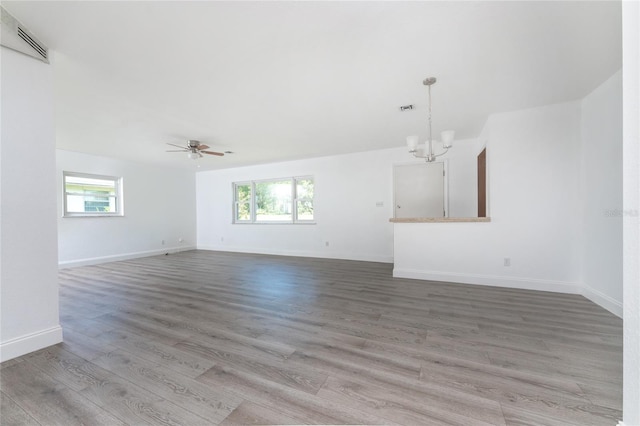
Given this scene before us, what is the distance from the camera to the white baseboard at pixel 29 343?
1669 millimetres

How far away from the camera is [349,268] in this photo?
458 centimetres

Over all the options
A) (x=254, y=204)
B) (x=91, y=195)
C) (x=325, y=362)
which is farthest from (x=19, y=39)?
(x=254, y=204)

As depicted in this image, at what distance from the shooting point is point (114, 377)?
1.50m

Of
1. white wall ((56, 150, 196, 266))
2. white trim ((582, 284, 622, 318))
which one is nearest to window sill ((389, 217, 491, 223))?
white trim ((582, 284, 622, 318))

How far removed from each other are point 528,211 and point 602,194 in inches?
26.9

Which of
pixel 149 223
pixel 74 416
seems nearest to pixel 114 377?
pixel 74 416

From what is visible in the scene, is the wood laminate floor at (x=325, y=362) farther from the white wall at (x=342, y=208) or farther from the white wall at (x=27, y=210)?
the white wall at (x=342, y=208)

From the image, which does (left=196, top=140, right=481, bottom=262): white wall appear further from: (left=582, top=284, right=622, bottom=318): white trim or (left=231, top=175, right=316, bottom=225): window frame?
(left=582, top=284, right=622, bottom=318): white trim

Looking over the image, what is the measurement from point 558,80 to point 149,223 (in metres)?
8.05

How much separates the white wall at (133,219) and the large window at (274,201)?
163cm

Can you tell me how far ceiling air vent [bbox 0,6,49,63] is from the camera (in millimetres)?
1588

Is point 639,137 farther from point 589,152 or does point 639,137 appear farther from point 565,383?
point 589,152

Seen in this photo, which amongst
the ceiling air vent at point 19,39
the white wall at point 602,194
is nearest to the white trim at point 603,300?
the white wall at point 602,194

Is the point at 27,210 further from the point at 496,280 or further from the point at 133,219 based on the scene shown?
the point at 496,280
